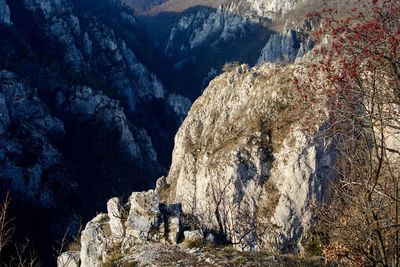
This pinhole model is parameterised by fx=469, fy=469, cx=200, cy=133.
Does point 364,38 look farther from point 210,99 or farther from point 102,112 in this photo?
point 102,112

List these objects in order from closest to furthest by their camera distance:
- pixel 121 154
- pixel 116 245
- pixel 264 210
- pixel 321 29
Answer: pixel 321 29 → pixel 116 245 → pixel 264 210 → pixel 121 154

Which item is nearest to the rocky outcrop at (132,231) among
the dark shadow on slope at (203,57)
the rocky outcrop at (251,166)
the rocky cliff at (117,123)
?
the rocky cliff at (117,123)

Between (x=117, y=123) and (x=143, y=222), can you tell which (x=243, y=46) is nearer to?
(x=117, y=123)

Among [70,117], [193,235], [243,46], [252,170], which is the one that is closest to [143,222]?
[193,235]

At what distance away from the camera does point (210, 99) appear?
110 ft

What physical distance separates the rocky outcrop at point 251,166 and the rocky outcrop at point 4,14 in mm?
82535

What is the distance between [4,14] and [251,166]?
92202mm

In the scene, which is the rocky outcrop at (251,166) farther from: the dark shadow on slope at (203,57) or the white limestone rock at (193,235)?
the dark shadow on slope at (203,57)

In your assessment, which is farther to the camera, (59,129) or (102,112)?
(102,112)

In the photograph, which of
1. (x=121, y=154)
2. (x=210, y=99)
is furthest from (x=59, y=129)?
(x=210, y=99)

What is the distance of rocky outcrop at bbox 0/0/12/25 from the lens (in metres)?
100

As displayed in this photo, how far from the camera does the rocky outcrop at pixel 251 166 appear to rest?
23312mm

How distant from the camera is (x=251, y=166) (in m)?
25.9

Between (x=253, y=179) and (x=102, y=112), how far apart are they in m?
73.4
